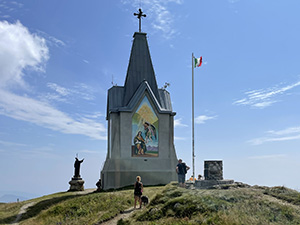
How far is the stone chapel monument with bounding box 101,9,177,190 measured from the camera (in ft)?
99.5

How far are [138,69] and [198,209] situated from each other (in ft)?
72.7

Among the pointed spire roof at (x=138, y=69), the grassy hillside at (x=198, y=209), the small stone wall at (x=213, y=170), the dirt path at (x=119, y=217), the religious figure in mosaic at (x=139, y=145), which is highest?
the pointed spire roof at (x=138, y=69)

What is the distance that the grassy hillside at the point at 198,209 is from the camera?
13156mm

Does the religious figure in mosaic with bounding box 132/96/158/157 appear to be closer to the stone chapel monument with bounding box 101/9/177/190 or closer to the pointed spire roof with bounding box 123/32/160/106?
the stone chapel monument with bounding box 101/9/177/190

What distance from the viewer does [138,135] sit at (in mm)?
31125

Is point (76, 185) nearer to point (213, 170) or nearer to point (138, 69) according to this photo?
point (138, 69)

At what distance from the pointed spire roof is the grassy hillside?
14.2m

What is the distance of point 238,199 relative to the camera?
15344 millimetres

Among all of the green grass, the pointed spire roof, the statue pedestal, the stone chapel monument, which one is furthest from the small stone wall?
the statue pedestal

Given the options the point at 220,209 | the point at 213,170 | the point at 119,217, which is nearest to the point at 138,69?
the point at 213,170

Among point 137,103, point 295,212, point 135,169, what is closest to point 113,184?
point 135,169

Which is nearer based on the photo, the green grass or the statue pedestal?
the green grass

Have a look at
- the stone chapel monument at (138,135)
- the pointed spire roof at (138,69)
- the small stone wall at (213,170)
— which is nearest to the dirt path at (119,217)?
the small stone wall at (213,170)

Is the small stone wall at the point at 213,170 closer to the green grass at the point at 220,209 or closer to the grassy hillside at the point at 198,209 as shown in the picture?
the grassy hillside at the point at 198,209
